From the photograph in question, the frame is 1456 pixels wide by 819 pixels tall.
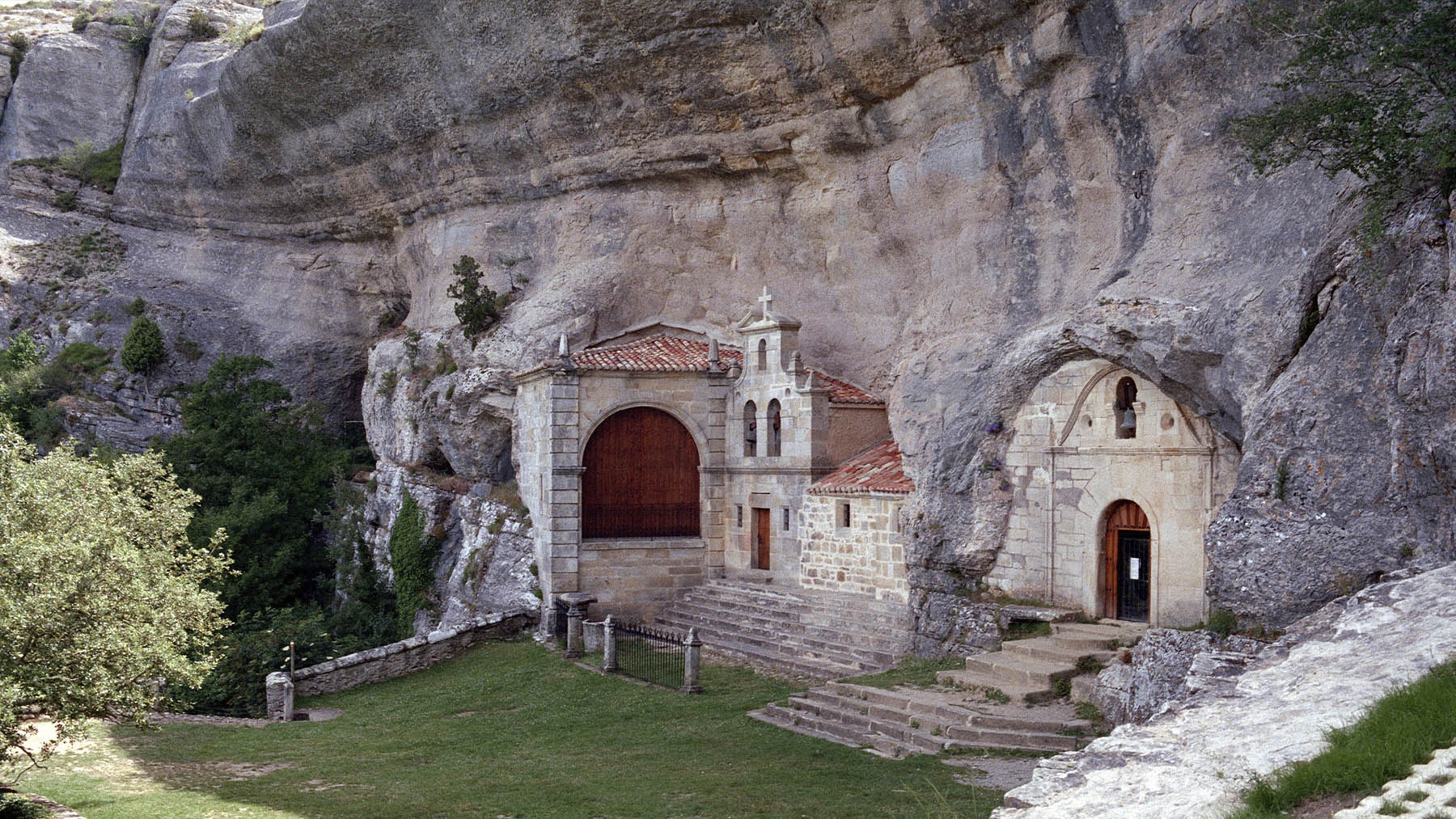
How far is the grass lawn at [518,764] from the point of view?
543 inches

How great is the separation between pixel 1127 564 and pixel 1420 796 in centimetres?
1148

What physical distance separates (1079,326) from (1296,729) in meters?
10.4

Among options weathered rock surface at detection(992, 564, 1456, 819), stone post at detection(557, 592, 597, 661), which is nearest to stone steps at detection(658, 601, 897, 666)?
stone post at detection(557, 592, 597, 661)

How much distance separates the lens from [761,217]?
28.6m

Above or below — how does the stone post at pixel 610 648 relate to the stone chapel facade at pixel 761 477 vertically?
below

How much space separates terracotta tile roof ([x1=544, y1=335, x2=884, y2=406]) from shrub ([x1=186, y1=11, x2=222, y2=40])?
85.6 feet

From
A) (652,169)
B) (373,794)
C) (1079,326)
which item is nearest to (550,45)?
(652,169)

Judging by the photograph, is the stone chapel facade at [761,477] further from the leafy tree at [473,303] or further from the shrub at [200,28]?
the shrub at [200,28]

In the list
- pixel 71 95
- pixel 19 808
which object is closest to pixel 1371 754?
pixel 19 808

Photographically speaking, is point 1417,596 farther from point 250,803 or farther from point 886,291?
point 886,291

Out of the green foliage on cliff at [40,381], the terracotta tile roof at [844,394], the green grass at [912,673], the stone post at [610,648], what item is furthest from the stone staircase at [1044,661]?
the green foliage on cliff at [40,381]

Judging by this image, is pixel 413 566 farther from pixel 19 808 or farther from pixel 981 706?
pixel 981 706

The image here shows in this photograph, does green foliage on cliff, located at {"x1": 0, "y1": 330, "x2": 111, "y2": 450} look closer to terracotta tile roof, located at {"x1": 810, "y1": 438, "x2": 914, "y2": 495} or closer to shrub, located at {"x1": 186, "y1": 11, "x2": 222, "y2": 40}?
shrub, located at {"x1": 186, "y1": 11, "x2": 222, "y2": 40}

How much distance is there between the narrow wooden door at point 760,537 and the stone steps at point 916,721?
7970 millimetres
